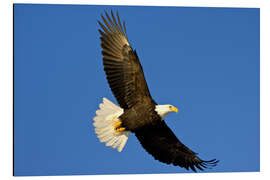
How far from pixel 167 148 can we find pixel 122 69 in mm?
1136

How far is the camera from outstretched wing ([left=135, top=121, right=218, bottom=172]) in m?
5.20

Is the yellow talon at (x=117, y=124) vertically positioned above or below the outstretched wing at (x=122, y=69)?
below

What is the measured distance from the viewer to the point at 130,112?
16.4 ft

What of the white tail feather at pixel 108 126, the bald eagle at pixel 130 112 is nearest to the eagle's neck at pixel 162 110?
the bald eagle at pixel 130 112

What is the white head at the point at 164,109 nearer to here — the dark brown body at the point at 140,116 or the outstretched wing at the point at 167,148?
the dark brown body at the point at 140,116

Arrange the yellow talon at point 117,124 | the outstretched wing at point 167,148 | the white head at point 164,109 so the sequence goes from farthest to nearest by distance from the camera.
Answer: the outstretched wing at point 167,148 < the yellow talon at point 117,124 < the white head at point 164,109

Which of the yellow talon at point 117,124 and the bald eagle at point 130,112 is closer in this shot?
the bald eagle at point 130,112

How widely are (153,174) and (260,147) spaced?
1.26 metres

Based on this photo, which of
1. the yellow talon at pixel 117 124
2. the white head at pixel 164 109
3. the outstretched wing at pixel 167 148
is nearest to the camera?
the white head at pixel 164 109

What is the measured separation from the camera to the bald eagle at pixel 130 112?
4957mm

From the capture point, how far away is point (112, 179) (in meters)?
4.50

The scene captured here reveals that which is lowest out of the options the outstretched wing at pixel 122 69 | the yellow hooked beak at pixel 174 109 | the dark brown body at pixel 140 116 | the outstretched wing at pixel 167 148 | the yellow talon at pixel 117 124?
the outstretched wing at pixel 167 148

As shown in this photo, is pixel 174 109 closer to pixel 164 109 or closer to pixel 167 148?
pixel 164 109

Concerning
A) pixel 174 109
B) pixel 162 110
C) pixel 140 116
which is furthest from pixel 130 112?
pixel 174 109
